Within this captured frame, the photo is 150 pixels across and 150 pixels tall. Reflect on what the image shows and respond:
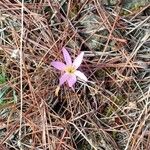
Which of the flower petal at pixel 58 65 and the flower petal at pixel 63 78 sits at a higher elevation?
the flower petal at pixel 58 65

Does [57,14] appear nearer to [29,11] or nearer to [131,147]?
[29,11]

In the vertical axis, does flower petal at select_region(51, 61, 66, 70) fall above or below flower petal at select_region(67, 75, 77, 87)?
above

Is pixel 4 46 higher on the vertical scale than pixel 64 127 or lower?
higher

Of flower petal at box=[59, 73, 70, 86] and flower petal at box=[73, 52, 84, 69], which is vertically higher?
flower petal at box=[73, 52, 84, 69]

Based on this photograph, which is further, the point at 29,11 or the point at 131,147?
the point at 29,11

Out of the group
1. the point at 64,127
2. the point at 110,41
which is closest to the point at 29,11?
the point at 110,41
